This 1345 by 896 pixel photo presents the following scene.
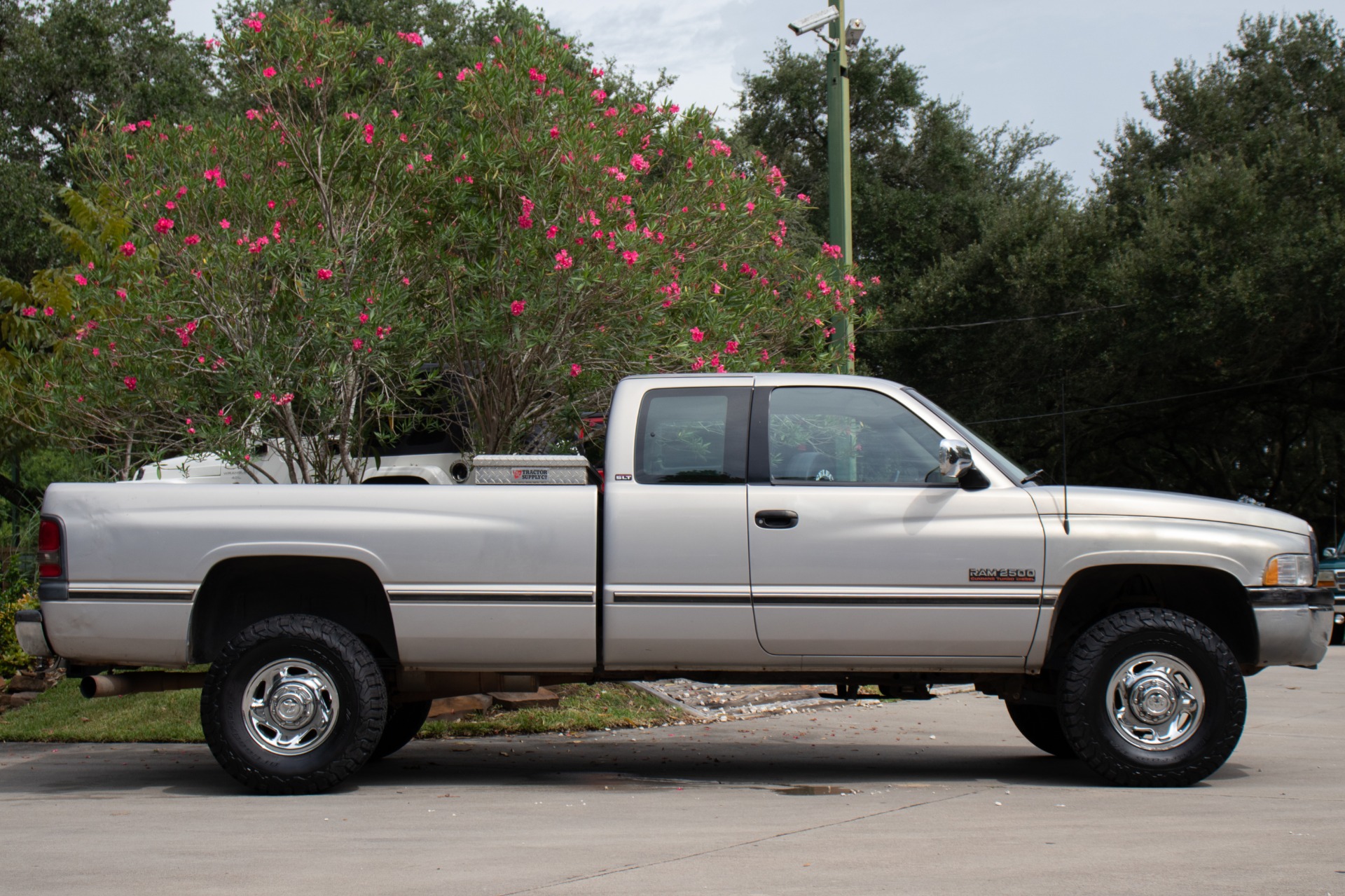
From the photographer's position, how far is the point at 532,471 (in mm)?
7125

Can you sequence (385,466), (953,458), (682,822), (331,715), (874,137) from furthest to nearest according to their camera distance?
1. (874,137)
2. (385,466)
3. (331,715)
4. (953,458)
5. (682,822)

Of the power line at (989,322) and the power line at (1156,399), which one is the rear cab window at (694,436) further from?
the power line at (989,322)

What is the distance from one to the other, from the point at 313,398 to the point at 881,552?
4.13 metres

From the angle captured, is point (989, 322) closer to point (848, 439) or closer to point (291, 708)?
point (848, 439)

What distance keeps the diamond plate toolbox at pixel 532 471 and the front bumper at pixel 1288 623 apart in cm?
338

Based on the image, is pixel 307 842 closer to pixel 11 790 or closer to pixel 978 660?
pixel 11 790

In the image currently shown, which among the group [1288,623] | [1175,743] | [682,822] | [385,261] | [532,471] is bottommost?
[682,822]

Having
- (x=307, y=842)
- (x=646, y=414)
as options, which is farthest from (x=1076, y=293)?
(x=307, y=842)

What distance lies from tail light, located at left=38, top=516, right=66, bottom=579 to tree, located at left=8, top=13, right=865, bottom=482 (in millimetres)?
1895

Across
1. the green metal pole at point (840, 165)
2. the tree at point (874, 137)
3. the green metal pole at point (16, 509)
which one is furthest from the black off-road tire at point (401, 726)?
the tree at point (874, 137)

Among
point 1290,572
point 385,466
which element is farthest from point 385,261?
point 1290,572

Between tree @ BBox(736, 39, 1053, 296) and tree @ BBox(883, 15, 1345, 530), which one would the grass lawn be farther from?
tree @ BBox(736, 39, 1053, 296)

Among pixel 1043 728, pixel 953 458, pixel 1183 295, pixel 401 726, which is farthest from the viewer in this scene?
pixel 1183 295

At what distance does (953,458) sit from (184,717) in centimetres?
596
